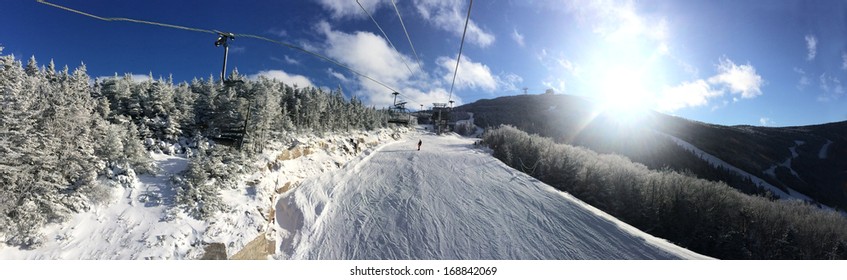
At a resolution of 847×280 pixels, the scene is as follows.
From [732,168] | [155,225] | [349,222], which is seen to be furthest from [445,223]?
[732,168]

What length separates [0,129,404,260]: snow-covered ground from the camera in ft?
19.8

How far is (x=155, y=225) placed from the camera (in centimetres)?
748

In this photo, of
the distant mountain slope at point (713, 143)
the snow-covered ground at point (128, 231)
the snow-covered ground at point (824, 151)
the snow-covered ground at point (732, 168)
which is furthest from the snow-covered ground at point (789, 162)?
the snow-covered ground at point (128, 231)

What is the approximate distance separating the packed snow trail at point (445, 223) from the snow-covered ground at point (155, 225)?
4.54 feet

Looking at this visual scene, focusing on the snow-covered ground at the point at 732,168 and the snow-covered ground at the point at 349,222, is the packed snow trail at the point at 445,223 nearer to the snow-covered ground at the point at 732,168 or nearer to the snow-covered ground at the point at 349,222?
the snow-covered ground at the point at 349,222

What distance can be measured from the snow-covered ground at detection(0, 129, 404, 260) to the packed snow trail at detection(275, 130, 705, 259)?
138 centimetres

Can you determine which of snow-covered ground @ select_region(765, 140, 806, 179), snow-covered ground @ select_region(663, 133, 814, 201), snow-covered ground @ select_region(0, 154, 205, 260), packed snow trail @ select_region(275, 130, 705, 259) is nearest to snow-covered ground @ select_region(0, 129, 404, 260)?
snow-covered ground @ select_region(0, 154, 205, 260)

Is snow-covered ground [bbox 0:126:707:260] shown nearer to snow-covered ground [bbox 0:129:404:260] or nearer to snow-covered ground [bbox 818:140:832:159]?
snow-covered ground [bbox 0:129:404:260]

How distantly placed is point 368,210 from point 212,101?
1322 centimetres

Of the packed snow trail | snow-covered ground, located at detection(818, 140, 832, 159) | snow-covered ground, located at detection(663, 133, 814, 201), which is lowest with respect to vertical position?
the packed snow trail

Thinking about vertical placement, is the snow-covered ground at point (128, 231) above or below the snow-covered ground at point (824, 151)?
below

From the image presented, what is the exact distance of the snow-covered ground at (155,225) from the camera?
6023mm

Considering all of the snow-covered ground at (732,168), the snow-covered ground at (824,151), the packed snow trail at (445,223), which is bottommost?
the packed snow trail at (445,223)

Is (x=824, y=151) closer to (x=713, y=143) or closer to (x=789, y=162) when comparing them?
(x=789, y=162)
